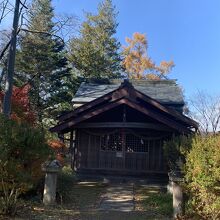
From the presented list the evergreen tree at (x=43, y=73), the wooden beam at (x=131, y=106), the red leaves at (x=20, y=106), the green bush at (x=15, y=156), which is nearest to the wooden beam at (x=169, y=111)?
the wooden beam at (x=131, y=106)

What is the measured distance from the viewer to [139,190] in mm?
15516

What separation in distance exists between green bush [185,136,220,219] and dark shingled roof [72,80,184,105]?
38.2 feet

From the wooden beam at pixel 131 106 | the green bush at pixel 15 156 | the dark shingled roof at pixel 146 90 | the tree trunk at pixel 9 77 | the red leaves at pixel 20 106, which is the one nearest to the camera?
the green bush at pixel 15 156

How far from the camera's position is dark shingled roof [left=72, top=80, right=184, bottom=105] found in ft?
69.9

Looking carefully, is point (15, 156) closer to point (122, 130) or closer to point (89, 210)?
point (89, 210)

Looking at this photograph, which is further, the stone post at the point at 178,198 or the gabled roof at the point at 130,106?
the gabled roof at the point at 130,106

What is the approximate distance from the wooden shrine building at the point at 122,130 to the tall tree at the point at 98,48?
90.4 ft

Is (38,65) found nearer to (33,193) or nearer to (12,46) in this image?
(12,46)

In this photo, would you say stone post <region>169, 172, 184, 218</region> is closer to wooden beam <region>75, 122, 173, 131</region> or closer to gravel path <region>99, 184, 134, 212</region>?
gravel path <region>99, 184, 134, 212</region>

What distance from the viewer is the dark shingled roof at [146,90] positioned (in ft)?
69.9

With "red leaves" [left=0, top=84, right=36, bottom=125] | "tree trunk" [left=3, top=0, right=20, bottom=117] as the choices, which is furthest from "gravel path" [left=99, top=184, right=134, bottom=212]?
"red leaves" [left=0, top=84, right=36, bottom=125]

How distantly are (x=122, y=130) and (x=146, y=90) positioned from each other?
6.12 metres

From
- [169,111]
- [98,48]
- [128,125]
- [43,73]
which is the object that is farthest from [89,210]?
[98,48]

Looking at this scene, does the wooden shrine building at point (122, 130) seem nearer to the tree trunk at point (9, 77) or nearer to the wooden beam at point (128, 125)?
the wooden beam at point (128, 125)
